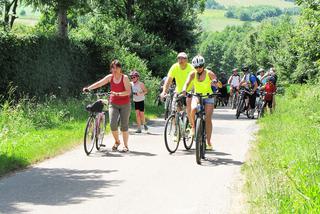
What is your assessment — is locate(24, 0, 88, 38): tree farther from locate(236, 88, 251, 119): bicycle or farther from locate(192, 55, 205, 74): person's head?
locate(192, 55, 205, 74): person's head

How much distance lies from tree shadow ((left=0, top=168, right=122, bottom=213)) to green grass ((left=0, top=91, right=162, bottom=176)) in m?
0.71

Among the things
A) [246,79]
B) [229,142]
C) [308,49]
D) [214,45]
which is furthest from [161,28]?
[214,45]

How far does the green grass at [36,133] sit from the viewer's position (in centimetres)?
1127

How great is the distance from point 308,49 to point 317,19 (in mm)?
6809

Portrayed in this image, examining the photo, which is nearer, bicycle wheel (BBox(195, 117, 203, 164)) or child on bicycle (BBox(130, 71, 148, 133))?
bicycle wheel (BBox(195, 117, 203, 164))

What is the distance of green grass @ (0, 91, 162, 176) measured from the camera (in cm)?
1127


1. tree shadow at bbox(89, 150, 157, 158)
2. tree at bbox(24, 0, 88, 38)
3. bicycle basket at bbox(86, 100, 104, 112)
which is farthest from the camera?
tree at bbox(24, 0, 88, 38)

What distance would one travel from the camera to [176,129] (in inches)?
511

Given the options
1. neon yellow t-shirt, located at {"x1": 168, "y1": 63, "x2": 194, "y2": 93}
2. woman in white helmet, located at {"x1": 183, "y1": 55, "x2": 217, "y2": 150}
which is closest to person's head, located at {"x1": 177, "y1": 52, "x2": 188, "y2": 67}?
neon yellow t-shirt, located at {"x1": 168, "y1": 63, "x2": 194, "y2": 93}

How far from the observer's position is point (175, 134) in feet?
42.6

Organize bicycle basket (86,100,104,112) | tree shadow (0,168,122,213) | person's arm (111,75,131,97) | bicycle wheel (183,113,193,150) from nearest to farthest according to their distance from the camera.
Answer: tree shadow (0,168,122,213) → bicycle basket (86,100,104,112) → person's arm (111,75,131,97) → bicycle wheel (183,113,193,150)

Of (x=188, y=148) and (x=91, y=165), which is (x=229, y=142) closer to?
(x=188, y=148)

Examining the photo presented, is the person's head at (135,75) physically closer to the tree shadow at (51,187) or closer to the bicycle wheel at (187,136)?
the bicycle wheel at (187,136)

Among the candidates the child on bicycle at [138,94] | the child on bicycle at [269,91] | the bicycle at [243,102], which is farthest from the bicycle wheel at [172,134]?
the bicycle at [243,102]
